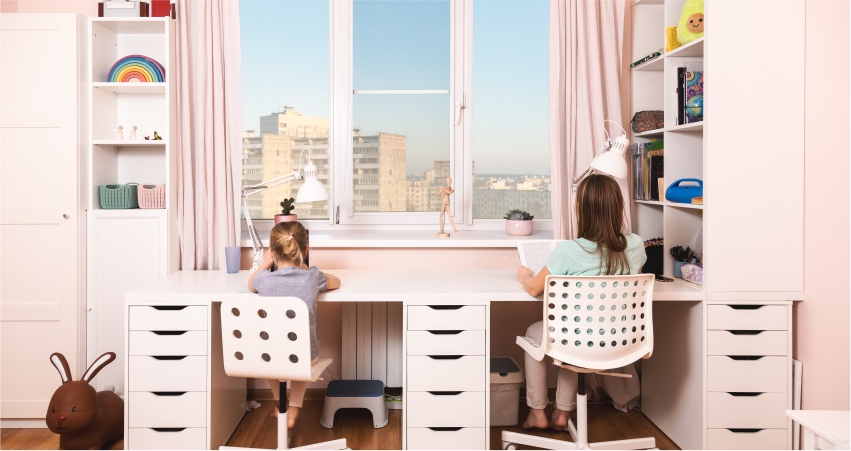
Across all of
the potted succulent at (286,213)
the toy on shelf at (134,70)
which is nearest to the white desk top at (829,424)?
the potted succulent at (286,213)

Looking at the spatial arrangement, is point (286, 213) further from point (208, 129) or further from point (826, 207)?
point (826, 207)

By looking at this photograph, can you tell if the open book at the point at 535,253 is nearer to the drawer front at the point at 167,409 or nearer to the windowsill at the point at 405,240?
the windowsill at the point at 405,240

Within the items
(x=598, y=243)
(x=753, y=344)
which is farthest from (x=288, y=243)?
(x=753, y=344)

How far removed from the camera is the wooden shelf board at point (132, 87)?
278 centimetres

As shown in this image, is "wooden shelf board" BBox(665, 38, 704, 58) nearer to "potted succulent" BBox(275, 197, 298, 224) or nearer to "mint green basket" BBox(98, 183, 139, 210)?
"potted succulent" BBox(275, 197, 298, 224)

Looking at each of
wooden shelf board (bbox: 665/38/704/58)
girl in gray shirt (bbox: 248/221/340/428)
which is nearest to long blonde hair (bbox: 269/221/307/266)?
girl in gray shirt (bbox: 248/221/340/428)

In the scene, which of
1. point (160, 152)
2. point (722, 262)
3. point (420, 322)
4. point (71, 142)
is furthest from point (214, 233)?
point (722, 262)

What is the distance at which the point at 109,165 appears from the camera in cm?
295

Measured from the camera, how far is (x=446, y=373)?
2354mm

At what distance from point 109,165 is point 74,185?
10.2 inches

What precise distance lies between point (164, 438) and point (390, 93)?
1886mm

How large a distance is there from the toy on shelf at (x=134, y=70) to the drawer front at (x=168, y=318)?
1.15m

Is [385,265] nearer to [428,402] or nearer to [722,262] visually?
[428,402]

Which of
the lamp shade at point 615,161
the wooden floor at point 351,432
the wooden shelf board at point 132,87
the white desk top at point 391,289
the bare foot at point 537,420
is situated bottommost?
the wooden floor at point 351,432
